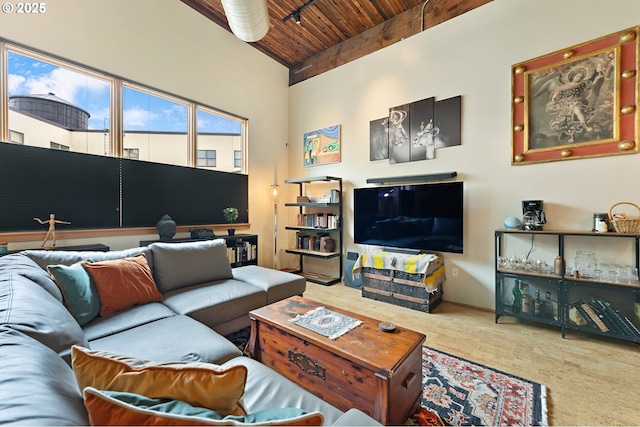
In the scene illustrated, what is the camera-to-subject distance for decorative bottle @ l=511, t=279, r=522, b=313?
102 inches

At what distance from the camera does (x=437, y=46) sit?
3336 millimetres

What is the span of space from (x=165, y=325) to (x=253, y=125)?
3.65 m

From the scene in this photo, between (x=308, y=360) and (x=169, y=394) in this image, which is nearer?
(x=169, y=394)

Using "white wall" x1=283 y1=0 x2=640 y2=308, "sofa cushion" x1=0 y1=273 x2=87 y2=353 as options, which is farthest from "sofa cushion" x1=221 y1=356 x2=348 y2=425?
"white wall" x1=283 y1=0 x2=640 y2=308

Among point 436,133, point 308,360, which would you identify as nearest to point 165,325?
point 308,360

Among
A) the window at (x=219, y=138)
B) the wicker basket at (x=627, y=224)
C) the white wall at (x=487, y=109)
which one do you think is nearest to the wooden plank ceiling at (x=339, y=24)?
the white wall at (x=487, y=109)

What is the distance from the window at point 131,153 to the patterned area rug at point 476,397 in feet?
12.3

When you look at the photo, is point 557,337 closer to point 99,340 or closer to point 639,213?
point 639,213

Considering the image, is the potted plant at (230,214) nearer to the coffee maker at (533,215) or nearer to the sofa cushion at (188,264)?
the sofa cushion at (188,264)

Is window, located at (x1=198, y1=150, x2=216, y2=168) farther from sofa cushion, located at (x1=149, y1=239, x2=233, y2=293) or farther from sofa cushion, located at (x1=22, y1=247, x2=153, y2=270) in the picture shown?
sofa cushion, located at (x1=22, y1=247, x2=153, y2=270)

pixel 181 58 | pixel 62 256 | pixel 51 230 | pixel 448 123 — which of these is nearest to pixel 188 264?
pixel 62 256

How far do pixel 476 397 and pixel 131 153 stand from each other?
4074 millimetres

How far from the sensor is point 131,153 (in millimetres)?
3127

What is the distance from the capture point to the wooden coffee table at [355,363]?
48.0 inches
